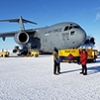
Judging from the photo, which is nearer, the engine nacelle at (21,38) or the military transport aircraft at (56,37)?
the military transport aircraft at (56,37)

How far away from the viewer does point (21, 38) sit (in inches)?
965

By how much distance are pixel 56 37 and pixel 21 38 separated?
660 centimetres

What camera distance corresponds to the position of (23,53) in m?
29.3

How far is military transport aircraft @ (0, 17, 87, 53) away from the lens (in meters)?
17.9

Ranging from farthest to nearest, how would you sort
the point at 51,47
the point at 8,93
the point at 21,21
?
1. the point at 21,21
2. the point at 51,47
3. the point at 8,93

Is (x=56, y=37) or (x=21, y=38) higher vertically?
(x=21, y=38)

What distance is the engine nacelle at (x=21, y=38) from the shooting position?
78.2 ft

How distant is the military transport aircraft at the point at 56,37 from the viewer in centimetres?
1788

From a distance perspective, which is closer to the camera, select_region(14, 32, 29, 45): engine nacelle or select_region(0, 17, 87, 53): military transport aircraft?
select_region(0, 17, 87, 53): military transport aircraft

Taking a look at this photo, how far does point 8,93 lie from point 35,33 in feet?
70.6

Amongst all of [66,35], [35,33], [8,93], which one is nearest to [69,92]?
[8,93]

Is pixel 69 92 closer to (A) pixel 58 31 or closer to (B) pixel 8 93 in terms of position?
(B) pixel 8 93

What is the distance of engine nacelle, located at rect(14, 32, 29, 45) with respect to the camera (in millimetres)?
23828

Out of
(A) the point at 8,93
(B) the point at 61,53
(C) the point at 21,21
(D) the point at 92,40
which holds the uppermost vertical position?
(C) the point at 21,21
